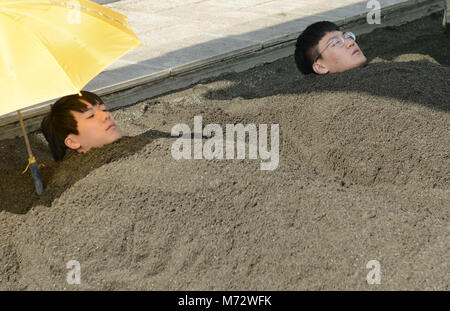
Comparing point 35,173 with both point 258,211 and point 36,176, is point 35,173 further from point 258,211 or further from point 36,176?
point 258,211

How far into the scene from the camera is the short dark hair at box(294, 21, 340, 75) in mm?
4770

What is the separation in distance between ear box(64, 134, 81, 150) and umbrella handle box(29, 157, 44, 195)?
27 cm

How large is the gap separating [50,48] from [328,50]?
97.0 inches

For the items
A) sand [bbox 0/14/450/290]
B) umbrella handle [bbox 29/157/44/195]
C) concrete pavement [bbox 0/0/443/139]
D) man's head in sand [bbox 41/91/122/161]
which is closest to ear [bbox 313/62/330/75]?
sand [bbox 0/14/450/290]

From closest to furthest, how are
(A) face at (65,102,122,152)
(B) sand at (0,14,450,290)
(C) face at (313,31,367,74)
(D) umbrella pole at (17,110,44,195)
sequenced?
1. (B) sand at (0,14,450,290)
2. (D) umbrella pole at (17,110,44,195)
3. (A) face at (65,102,122,152)
4. (C) face at (313,31,367,74)

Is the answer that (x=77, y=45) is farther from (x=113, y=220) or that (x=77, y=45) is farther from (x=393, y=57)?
(x=393, y=57)

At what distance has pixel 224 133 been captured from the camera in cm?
415

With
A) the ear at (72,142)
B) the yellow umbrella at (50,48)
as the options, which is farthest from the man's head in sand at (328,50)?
the ear at (72,142)

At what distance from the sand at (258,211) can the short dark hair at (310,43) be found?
2.65ft

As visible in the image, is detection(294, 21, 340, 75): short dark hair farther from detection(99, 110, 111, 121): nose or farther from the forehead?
detection(99, 110, 111, 121): nose

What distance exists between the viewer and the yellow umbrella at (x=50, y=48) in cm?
276

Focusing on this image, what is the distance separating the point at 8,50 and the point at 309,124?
2057mm
